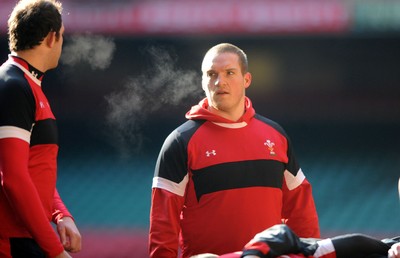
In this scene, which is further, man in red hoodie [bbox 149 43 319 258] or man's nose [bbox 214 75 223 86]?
man's nose [bbox 214 75 223 86]

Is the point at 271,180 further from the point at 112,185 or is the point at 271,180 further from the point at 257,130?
the point at 112,185

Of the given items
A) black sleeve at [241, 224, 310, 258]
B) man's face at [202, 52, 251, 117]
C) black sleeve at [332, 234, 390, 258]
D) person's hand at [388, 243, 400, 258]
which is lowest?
person's hand at [388, 243, 400, 258]

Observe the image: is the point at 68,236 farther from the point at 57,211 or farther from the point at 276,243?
the point at 276,243

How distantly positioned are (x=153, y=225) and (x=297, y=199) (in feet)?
2.42

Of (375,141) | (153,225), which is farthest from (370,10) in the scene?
(153,225)

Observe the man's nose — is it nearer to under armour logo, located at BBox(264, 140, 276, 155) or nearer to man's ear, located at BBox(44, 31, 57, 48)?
under armour logo, located at BBox(264, 140, 276, 155)

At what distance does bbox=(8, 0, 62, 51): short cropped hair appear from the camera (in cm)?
287

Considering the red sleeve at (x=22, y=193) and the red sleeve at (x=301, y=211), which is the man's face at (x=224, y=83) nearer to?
the red sleeve at (x=301, y=211)

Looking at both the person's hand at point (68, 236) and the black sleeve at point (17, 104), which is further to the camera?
the person's hand at point (68, 236)

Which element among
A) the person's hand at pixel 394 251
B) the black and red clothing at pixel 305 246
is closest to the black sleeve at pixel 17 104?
the black and red clothing at pixel 305 246

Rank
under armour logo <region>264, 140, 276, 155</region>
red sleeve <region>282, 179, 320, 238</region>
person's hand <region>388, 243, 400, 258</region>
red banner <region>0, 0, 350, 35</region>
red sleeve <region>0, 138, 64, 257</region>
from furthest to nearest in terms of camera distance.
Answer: red banner <region>0, 0, 350, 35</region>, red sleeve <region>282, 179, 320, 238</region>, under armour logo <region>264, 140, 276, 155</region>, person's hand <region>388, 243, 400, 258</region>, red sleeve <region>0, 138, 64, 257</region>

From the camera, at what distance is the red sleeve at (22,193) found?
270 cm

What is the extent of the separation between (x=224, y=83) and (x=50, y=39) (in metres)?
1.01

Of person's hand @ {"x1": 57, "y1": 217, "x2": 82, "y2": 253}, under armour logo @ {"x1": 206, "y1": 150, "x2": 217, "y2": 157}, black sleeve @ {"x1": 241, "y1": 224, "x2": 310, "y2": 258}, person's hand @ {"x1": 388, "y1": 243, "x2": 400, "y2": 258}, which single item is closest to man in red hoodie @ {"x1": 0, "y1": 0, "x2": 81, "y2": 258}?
person's hand @ {"x1": 57, "y1": 217, "x2": 82, "y2": 253}
